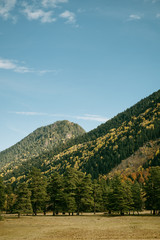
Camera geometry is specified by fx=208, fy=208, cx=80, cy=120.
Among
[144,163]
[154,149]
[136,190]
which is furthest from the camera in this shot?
[154,149]

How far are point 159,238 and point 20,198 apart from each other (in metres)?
45.2

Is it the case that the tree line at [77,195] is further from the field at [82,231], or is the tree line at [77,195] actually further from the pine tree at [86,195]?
the field at [82,231]

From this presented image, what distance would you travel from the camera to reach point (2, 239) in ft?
83.2

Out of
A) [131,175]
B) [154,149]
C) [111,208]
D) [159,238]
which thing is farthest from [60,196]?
[154,149]

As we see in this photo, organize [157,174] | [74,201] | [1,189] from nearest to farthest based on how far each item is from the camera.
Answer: [1,189]
[157,174]
[74,201]

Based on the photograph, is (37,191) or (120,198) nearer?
(120,198)

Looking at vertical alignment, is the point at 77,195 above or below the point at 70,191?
below

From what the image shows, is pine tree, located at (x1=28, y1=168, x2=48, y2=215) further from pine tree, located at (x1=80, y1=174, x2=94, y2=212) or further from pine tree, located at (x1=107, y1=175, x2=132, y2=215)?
pine tree, located at (x1=107, y1=175, x2=132, y2=215)

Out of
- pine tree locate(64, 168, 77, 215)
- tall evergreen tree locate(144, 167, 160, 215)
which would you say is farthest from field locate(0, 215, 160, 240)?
pine tree locate(64, 168, 77, 215)

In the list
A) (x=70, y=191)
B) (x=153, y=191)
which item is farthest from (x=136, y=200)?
(x=70, y=191)

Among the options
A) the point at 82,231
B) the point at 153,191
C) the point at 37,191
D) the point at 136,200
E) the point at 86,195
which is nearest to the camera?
the point at 82,231

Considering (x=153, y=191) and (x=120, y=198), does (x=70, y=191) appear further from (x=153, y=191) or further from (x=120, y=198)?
(x=153, y=191)

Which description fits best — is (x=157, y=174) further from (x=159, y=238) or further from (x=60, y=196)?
(x=159, y=238)

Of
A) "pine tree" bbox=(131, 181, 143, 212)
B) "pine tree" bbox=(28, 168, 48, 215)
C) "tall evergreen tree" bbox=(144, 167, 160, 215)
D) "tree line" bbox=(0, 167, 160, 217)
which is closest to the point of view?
"tall evergreen tree" bbox=(144, 167, 160, 215)
